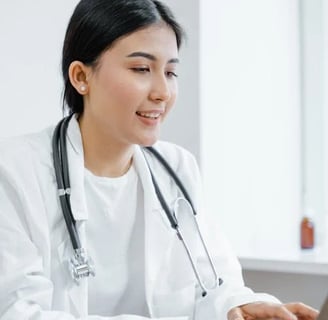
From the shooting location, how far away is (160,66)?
136 centimetres

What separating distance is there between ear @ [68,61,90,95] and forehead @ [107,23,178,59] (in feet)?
0.25

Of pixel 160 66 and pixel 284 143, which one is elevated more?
pixel 160 66

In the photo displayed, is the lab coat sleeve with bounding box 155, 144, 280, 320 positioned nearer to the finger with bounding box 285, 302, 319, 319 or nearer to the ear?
the finger with bounding box 285, 302, 319, 319

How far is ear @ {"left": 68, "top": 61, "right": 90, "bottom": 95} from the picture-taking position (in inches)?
A: 54.1

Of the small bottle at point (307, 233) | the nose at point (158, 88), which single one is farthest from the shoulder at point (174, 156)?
the small bottle at point (307, 233)

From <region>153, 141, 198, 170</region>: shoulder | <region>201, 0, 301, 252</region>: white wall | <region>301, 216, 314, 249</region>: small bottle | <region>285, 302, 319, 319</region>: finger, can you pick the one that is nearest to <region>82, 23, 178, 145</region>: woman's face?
<region>153, 141, 198, 170</region>: shoulder

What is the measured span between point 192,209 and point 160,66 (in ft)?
1.14

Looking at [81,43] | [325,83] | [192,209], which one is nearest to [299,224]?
[325,83]

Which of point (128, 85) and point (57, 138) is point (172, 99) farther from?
point (57, 138)

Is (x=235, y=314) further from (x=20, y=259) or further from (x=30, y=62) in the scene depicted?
(x=30, y=62)

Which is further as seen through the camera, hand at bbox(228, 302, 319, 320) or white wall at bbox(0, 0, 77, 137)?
white wall at bbox(0, 0, 77, 137)

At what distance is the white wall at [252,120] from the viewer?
85.3 inches

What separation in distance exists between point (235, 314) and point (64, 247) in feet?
1.21

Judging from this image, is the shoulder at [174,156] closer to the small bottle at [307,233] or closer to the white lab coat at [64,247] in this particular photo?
the white lab coat at [64,247]
